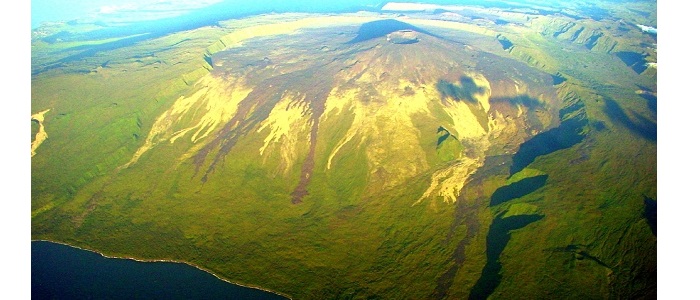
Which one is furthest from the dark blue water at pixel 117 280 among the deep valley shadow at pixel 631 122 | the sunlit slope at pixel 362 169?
the deep valley shadow at pixel 631 122

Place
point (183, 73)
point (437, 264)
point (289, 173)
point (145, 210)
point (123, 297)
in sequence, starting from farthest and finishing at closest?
point (183, 73)
point (289, 173)
point (145, 210)
point (437, 264)
point (123, 297)

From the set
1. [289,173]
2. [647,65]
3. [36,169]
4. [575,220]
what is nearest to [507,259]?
[575,220]

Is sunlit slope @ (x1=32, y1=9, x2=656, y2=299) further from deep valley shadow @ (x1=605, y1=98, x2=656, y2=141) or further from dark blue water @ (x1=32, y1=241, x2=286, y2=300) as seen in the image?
dark blue water @ (x1=32, y1=241, x2=286, y2=300)

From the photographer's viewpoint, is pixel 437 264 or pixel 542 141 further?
pixel 542 141

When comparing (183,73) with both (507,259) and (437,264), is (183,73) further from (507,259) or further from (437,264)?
(507,259)

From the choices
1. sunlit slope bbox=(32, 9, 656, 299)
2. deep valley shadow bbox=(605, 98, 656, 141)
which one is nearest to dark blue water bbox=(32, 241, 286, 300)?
sunlit slope bbox=(32, 9, 656, 299)

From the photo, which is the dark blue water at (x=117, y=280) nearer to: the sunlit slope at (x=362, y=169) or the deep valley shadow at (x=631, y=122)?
the sunlit slope at (x=362, y=169)
